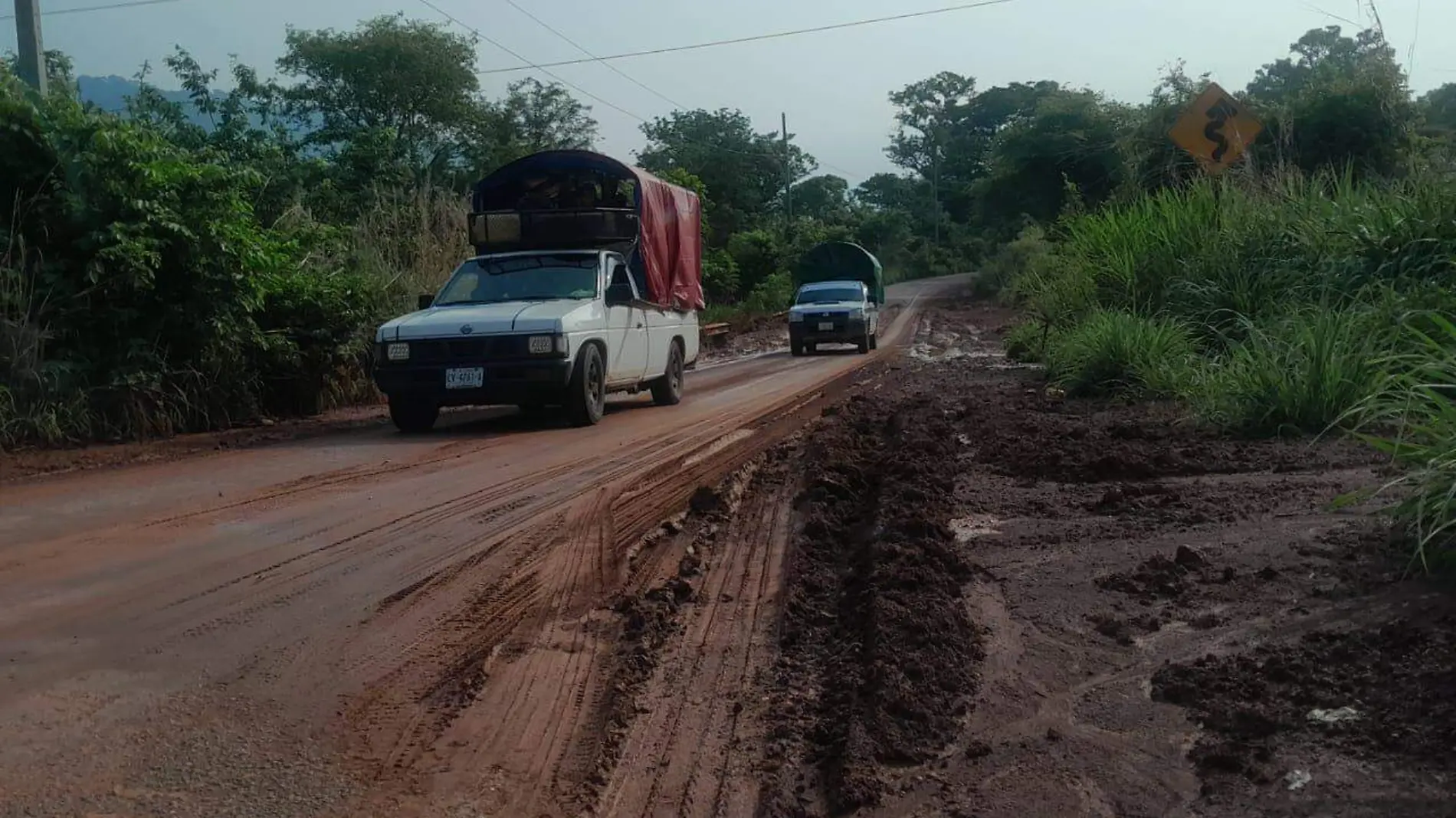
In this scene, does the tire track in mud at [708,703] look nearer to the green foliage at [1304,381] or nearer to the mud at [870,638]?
the mud at [870,638]

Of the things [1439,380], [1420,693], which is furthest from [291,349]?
[1420,693]

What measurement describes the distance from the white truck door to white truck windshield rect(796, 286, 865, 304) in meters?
12.9

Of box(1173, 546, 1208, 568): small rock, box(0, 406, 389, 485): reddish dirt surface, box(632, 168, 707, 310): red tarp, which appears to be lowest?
box(1173, 546, 1208, 568): small rock

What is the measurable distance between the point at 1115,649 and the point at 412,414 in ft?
27.2

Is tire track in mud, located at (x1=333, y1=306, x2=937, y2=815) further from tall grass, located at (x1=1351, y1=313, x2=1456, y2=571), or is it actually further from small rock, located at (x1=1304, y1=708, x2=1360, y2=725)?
tall grass, located at (x1=1351, y1=313, x2=1456, y2=571)

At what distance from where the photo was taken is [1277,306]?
10.4m

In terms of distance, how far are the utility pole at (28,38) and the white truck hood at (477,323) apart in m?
5.13

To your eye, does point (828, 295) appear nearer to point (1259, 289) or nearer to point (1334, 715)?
point (1259, 289)

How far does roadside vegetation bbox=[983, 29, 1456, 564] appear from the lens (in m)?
5.32

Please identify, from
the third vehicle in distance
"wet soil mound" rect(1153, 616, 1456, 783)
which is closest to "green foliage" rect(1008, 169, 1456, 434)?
"wet soil mound" rect(1153, 616, 1456, 783)

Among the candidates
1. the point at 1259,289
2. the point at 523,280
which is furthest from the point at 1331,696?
the point at 523,280

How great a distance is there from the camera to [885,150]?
3620 inches

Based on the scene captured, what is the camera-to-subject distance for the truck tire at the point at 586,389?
11.2 m

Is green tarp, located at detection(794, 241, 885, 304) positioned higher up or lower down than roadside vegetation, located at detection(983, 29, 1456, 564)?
higher up
